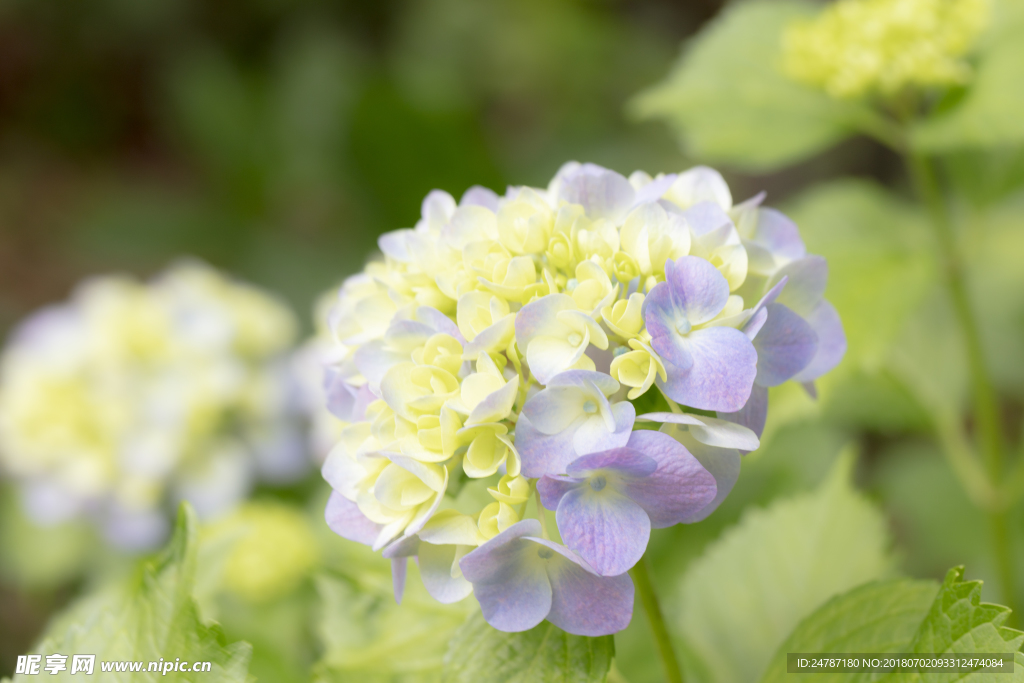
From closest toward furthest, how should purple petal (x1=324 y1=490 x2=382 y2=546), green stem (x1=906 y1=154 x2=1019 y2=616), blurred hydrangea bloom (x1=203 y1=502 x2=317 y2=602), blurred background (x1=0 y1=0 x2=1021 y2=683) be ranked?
purple petal (x1=324 y1=490 x2=382 y2=546)
green stem (x1=906 y1=154 x2=1019 y2=616)
blurred hydrangea bloom (x1=203 y1=502 x2=317 y2=602)
blurred background (x1=0 y1=0 x2=1021 y2=683)

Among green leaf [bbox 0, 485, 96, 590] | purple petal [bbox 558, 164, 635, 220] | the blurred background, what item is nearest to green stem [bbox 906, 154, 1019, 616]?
purple petal [bbox 558, 164, 635, 220]

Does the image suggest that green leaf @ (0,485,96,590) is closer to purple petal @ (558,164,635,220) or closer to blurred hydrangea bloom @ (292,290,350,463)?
blurred hydrangea bloom @ (292,290,350,463)

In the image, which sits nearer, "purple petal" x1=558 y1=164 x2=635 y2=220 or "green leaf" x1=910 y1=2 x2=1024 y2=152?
"purple petal" x1=558 y1=164 x2=635 y2=220

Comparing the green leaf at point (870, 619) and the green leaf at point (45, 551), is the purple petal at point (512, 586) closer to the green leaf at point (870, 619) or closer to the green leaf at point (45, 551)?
the green leaf at point (870, 619)

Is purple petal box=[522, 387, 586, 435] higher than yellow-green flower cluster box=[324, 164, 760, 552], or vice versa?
yellow-green flower cluster box=[324, 164, 760, 552]

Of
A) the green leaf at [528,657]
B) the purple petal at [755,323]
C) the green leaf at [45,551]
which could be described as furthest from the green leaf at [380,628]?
the green leaf at [45,551]

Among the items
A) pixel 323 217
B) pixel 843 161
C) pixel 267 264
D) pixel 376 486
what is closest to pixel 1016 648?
pixel 376 486

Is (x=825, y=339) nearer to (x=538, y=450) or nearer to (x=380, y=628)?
(x=538, y=450)

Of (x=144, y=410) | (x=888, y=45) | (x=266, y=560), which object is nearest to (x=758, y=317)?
(x=888, y=45)
